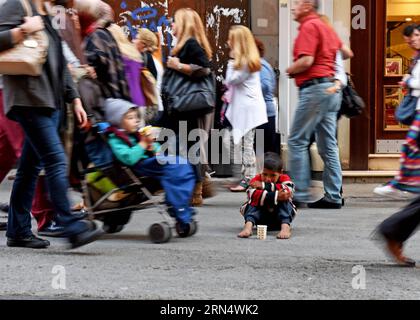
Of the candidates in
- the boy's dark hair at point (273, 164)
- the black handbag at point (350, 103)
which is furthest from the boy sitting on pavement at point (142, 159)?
the black handbag at point (350, 103)

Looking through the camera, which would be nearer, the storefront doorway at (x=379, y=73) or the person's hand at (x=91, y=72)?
the person's hand at (x=91, y=72)

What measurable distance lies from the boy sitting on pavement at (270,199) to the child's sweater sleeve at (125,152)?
0.98 m

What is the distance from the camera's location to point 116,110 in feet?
22.9

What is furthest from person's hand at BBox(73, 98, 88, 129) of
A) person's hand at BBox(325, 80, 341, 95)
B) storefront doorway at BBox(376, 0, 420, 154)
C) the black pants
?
storefront doorway at BBox(376, 0, 420, 154)

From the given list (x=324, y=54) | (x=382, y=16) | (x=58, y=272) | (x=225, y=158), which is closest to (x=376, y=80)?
(x=382, y=16)

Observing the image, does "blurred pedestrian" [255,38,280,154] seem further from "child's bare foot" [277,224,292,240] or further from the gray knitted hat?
the gray knitted hat

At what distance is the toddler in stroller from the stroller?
0.21 feet

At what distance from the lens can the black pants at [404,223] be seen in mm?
5566

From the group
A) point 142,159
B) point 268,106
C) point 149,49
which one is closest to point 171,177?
point 142,159

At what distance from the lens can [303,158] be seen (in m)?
8.67

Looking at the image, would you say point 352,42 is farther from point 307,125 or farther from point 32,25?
point 32,25

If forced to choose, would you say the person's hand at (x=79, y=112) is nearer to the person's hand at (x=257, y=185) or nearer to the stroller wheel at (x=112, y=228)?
the stroller wheel at (x=112, y=228)

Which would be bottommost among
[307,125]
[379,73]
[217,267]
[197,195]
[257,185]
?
[217,267]
